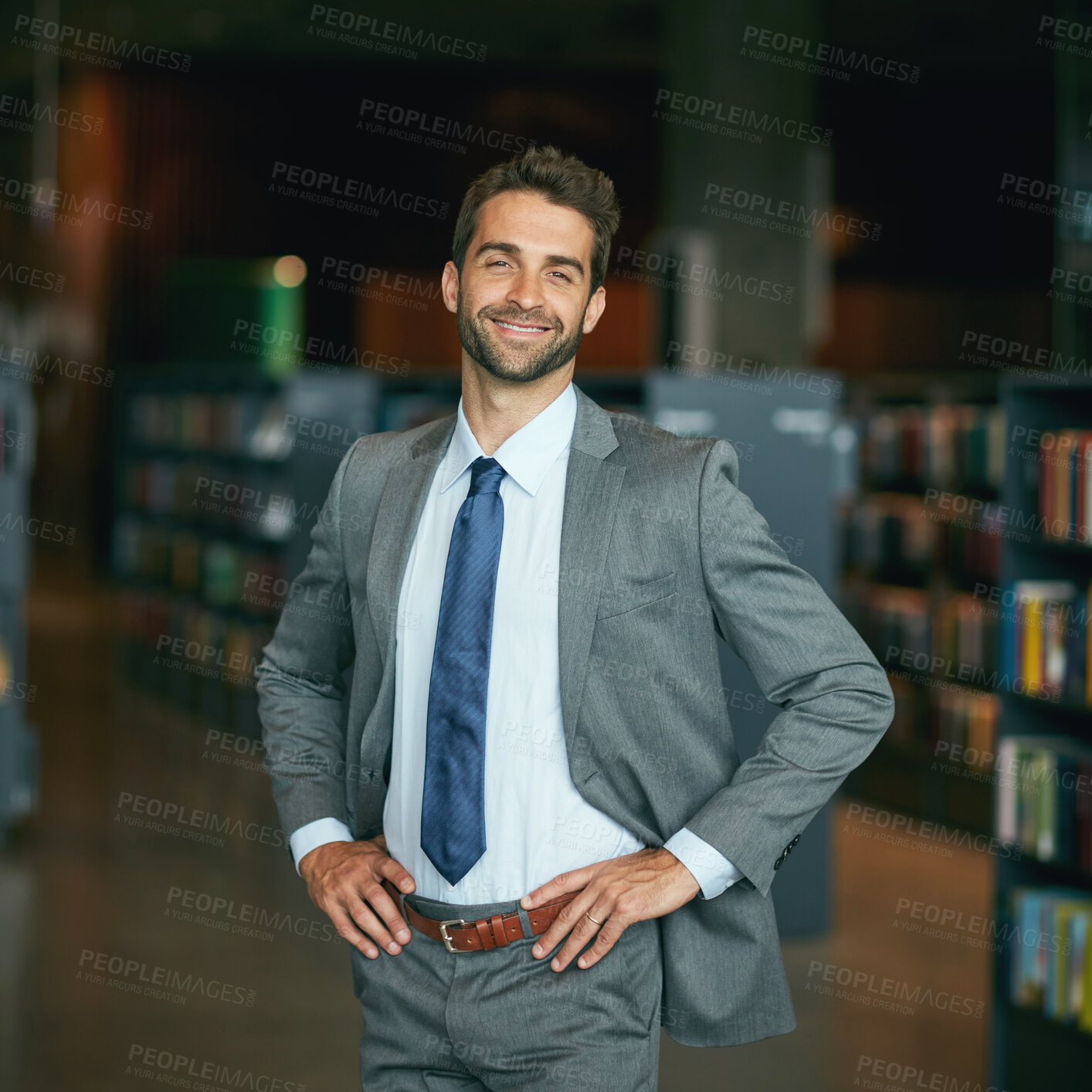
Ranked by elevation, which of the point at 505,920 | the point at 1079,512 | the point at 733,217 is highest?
the point at 733,217

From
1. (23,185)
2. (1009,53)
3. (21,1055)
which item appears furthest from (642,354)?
(21,1055)

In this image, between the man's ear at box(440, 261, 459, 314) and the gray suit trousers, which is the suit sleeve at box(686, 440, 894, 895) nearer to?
the gray suit trousers

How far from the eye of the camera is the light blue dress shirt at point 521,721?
1.83 m

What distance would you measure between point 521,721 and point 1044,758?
2.38 meters

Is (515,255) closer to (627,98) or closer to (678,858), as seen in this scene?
(678,858)

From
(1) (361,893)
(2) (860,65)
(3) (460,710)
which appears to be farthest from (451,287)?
(2) (860,65)

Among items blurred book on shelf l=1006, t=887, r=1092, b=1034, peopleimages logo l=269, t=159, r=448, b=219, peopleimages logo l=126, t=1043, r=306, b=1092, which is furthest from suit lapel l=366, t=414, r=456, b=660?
peopleimages logo l=269, t=159, r=448, b=219

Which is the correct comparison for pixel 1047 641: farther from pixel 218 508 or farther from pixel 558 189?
pixel 218 508

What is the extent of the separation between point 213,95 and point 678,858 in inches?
506

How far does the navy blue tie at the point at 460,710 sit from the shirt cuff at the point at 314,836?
0.17m

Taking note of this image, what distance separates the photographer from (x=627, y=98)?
12.8 metres

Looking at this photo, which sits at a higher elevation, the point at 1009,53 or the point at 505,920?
the point at 1009,53

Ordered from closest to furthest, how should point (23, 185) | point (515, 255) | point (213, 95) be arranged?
point (515, 255) → point (213, 95) → point (23, 185)

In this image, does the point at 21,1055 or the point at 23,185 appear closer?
the point at 21,1055
